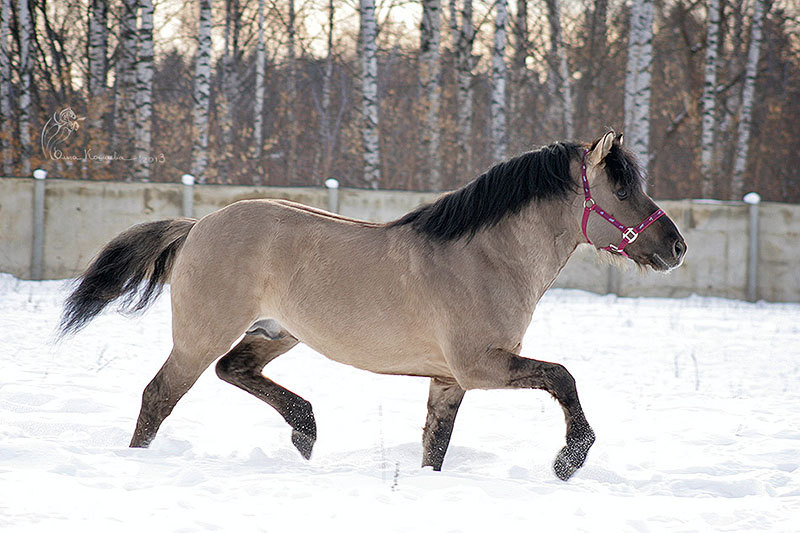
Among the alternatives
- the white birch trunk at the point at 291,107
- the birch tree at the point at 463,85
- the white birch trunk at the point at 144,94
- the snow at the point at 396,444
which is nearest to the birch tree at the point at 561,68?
the birch tree at the point at 463,85

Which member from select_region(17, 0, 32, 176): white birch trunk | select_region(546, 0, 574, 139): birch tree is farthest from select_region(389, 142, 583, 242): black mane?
select_region(546, 0, 574, 139): birch tree

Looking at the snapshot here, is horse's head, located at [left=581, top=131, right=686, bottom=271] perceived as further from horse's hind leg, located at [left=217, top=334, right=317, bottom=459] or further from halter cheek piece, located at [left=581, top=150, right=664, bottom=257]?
horse's hind leg, located at [left=217, top=334, right=317, bottom=459]

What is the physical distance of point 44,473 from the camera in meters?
2.95

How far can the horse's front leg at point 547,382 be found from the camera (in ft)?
11.2

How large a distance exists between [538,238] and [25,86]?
1268 cm

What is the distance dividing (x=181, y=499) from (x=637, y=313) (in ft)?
29.3

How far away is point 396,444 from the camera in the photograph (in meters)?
4.56

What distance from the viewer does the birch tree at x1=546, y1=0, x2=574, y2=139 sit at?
19594mm

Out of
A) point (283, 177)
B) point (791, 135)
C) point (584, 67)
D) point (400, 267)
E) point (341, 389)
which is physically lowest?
point (341, 389)

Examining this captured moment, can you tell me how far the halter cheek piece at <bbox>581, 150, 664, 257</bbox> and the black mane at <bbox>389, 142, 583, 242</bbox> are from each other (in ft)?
0.19

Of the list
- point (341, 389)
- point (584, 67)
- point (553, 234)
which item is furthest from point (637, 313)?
point (584, 67)

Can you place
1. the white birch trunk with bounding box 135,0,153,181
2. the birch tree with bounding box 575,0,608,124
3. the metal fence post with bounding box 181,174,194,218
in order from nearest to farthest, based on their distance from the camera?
the metal fence post with bounding box 181,174,194,218, the white birch trunk with bounding box 135,0,153,181, the birch tree with bounding box 575,0,608,124

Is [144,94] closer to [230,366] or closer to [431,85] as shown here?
[431,85]

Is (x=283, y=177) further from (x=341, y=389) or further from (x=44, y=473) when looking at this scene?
(x=44, y=473)
